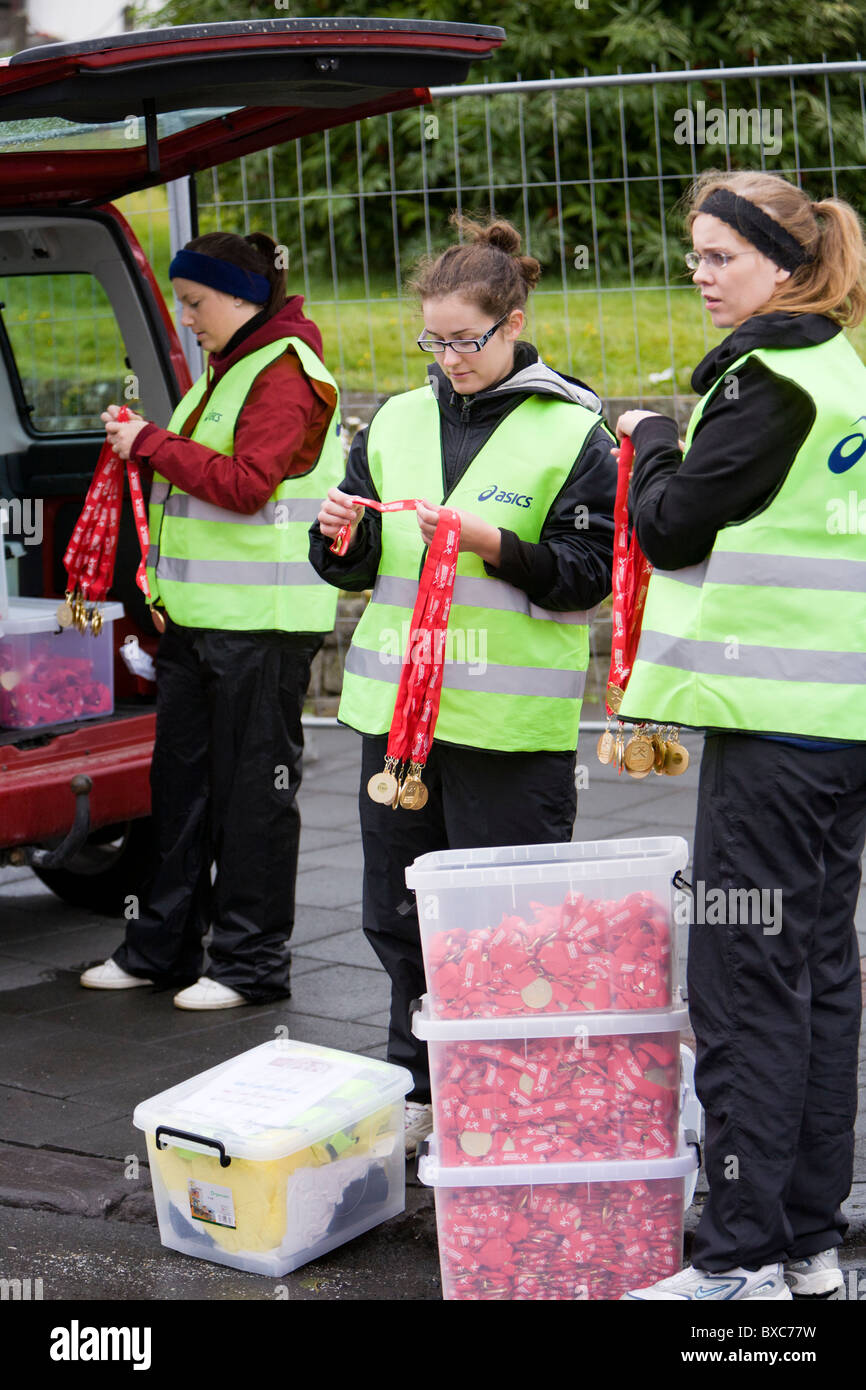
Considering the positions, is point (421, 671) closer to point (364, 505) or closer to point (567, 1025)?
point (364, 505)

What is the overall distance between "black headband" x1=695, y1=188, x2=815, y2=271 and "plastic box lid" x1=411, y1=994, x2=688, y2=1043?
133 cm

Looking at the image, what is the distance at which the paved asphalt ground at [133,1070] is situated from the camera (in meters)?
3.49

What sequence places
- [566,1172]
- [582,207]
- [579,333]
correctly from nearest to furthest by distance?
[566,1172] → [579,333] → [582,207]

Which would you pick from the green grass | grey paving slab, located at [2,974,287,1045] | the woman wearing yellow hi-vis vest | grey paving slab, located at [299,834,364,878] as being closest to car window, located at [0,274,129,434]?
the woman wearing yellow hi-vis vest

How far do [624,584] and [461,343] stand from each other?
619 millimetres

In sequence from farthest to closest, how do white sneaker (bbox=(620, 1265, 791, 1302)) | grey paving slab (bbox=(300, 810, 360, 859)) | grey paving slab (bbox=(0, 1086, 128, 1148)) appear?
1. grey paving slab (bbox=(300, 810, 360, 859))
2. grey paving slab (bbox=(0, 1086, 128, 1148))
3. white sneaker (bbox=(620, 1265, 791, 1302))

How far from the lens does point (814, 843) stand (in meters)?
3.07

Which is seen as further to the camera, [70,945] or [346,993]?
[70,945]

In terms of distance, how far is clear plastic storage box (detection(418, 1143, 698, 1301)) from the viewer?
126 inches

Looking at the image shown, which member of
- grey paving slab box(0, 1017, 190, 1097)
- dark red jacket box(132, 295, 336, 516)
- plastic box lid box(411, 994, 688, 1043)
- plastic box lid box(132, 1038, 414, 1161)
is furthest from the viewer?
dark red jacket box(132, 295, 336, 516)

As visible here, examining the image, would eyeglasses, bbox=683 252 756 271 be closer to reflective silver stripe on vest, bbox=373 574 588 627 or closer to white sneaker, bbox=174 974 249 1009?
reflective silver stripe on vest, bbox=373 574 588 627

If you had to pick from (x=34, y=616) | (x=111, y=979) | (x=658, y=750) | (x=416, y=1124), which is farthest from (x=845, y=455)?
(x=111, y=979)

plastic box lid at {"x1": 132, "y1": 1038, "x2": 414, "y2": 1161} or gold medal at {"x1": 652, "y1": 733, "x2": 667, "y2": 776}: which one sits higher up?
gold medal at {"x1": 652, "y1": 733, "x2": 667, "y2": 776}

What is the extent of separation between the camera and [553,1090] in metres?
3.20
